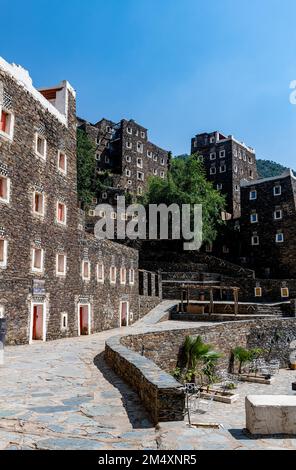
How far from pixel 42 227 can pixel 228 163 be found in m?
41.4

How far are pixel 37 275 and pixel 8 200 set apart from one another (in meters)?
4.03

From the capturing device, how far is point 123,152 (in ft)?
203

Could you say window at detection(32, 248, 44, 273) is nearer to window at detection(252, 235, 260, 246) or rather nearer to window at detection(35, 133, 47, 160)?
window at detection(35, 133, 47, 160)

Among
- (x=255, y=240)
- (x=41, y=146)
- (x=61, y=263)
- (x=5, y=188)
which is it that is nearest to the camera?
(x=5, y=188)

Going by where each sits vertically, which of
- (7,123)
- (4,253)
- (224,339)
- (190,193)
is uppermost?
(190,193)

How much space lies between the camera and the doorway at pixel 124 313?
30.8 m

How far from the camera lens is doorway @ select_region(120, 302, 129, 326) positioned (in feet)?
101

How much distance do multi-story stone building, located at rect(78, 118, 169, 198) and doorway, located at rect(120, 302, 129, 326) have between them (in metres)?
30.1

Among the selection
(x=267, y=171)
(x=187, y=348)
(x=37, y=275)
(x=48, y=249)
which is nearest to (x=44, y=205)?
(x=48, y=249)

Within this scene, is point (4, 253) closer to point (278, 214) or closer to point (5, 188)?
point (5, 188)

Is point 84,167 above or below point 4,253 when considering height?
above

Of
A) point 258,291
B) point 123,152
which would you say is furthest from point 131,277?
point 123,152

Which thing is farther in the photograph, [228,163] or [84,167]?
[228,163]

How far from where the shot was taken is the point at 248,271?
144 feet
